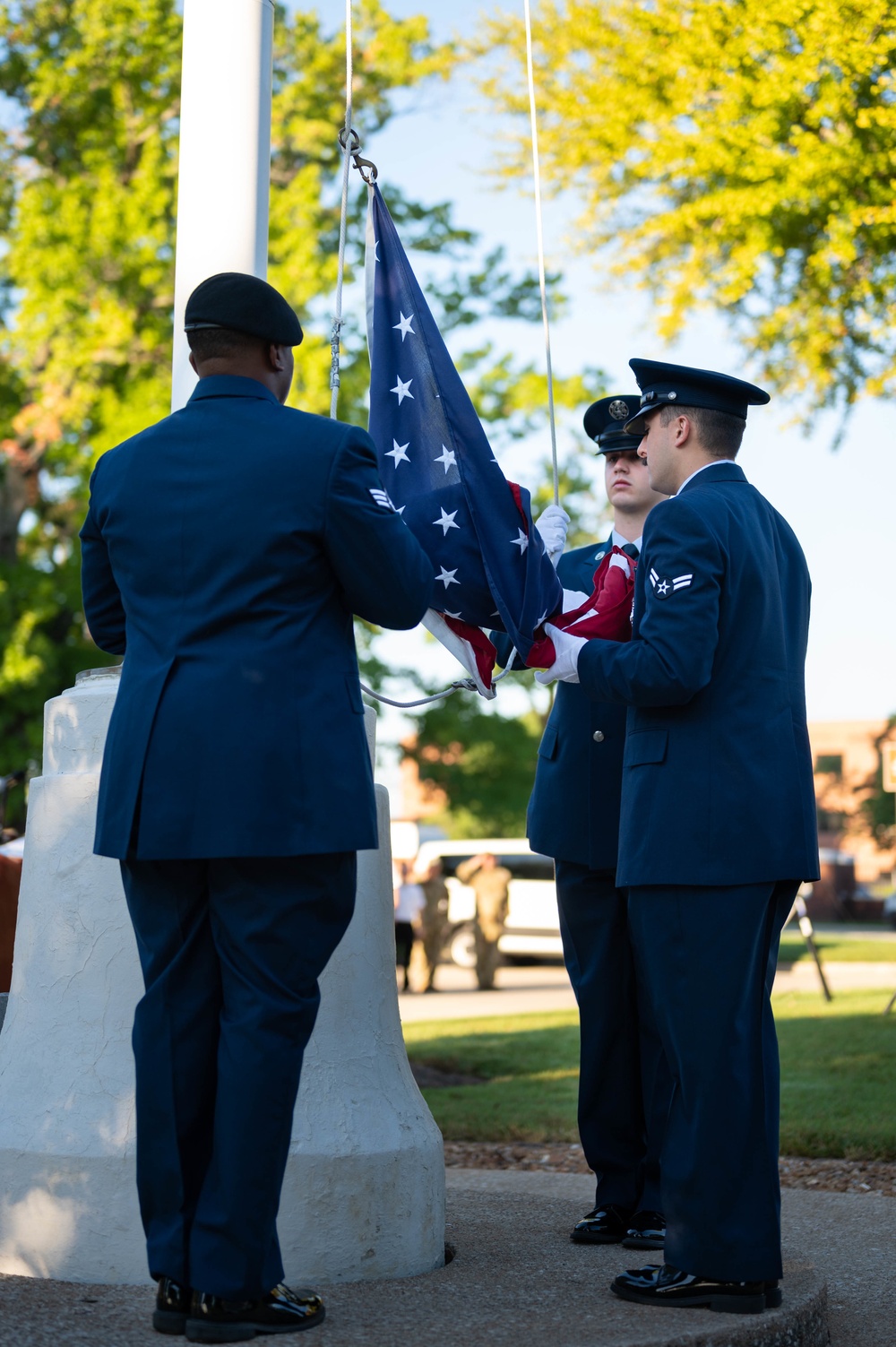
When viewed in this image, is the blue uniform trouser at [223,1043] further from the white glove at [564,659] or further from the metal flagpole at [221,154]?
the metal flagpole at [221,154]

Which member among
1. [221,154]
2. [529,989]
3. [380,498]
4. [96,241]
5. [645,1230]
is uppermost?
[96,241]

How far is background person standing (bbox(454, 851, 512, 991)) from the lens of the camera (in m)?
18.7

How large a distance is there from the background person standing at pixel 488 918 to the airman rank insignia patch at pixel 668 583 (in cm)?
1574

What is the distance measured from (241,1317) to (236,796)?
0.95 m

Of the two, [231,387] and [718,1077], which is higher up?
[231,387]

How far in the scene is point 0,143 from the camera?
21141 mm

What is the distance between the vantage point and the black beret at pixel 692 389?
3.46 metres

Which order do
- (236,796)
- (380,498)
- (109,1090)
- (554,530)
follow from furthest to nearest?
(554,530) → (109,1090) → (380,498) → (236,796)

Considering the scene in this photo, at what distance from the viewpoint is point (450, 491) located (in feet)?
12.4

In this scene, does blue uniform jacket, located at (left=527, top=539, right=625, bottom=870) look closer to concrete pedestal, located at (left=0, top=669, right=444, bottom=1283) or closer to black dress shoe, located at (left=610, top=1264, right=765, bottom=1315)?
concrete pedestal, located at (left=0, top=669, right=444, bottom=1283)

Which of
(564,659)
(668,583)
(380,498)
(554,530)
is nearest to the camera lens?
(380,498)

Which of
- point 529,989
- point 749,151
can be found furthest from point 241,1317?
point 529,989

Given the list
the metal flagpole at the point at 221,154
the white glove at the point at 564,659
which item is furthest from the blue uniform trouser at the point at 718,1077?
the metal flagpole at the point at 221,154

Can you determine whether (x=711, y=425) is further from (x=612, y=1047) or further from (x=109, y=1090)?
(x=109, y=1090)
